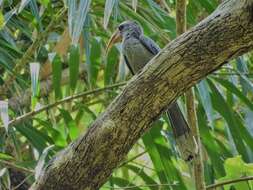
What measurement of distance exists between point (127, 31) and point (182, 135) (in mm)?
1062

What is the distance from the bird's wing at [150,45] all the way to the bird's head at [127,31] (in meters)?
0.09

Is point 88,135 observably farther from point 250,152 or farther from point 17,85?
point 17,85

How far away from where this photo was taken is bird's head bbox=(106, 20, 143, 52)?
395 centimetres

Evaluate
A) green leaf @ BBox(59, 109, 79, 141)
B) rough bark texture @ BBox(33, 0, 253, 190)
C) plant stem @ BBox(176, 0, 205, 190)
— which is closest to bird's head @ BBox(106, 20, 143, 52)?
green leaf @ BBox(59, 109, 79, 141)

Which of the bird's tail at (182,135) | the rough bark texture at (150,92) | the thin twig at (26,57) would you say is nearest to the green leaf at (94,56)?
the thin twig at (26,57)

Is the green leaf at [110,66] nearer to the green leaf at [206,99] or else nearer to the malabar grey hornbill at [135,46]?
the malabar grey hornbill at [135,46]

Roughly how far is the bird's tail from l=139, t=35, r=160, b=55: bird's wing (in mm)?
494

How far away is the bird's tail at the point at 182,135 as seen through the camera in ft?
9.67

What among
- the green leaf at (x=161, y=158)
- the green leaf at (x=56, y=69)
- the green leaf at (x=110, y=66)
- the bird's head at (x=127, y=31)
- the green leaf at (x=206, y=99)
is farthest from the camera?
the bird's head at (x=127, y=31)

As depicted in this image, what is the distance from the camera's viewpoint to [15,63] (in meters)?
3.95

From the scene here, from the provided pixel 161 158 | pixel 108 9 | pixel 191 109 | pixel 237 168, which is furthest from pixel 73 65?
pixel 237 168

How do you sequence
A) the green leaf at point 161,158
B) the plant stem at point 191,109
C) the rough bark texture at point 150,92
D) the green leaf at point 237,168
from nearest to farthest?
the rough bark texture at point 150,92 < the plant stem at point 191,109 < the green leaf at point 237,168 < the green leaf at point 161,158

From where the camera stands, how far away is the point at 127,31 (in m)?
3.96

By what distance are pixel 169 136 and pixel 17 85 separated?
3.21ft
